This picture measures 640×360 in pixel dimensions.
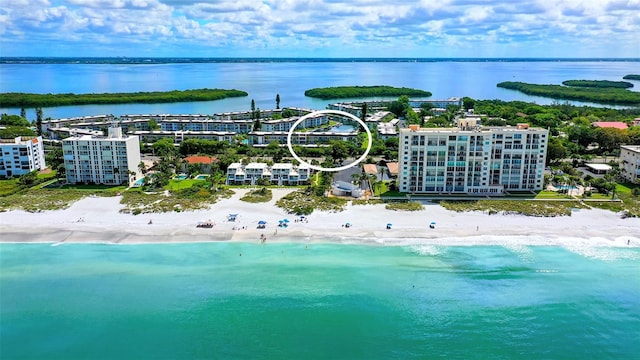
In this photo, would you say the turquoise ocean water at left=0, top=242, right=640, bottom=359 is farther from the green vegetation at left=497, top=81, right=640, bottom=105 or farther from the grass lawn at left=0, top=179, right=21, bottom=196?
the green vegetation at left=497, top=81, right=640, bottom=105

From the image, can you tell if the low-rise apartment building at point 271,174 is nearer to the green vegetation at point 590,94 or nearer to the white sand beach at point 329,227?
the white sand beach at point 329,227

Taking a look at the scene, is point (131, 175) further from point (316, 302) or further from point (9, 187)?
point (316, 302)

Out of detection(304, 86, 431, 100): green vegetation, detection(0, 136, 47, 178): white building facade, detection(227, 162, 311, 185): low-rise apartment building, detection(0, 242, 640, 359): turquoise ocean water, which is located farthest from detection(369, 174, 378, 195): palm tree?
detection(304, 86, 431, 100): green vegetation

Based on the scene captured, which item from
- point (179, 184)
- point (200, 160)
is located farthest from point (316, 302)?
point (200, 160)

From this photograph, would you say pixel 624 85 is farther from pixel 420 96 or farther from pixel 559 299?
pixel 559 299

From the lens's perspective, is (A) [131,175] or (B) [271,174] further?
(B) [271,174]

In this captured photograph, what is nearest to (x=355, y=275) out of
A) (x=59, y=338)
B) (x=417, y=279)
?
(x=417, y=279)
